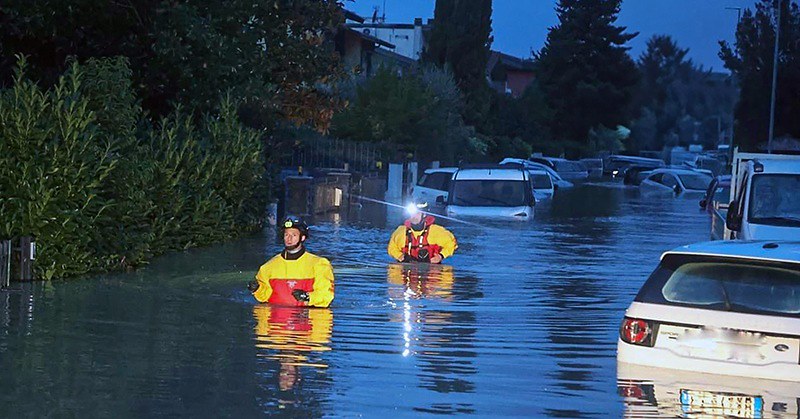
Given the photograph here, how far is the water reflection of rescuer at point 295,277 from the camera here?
14266 mm

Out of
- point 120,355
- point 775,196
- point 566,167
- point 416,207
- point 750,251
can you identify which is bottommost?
point 120,355

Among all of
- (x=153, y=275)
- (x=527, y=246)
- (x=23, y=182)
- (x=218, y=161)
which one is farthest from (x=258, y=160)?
(x=23, y=182)

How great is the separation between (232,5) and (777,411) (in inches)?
727

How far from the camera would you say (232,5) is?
26.4 metres

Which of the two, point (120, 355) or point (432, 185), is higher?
point (432, 185)

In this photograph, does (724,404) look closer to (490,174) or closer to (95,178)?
(95,178)

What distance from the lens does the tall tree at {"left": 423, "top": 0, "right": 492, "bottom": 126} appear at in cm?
7038

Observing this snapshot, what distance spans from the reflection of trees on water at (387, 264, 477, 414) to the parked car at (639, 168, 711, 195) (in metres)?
34.4

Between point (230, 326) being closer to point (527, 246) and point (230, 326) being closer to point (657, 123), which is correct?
point (527, 246)

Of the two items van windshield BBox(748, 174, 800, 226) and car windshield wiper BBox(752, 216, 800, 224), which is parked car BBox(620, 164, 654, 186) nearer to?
van windshield BBox(748, 174, 800, 226)

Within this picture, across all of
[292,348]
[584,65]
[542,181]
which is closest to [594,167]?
[584,65]

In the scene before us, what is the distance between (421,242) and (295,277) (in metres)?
6.59

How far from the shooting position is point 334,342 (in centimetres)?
1284

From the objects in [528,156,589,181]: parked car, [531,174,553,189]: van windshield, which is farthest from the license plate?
[528,156,589,181]: parked car
